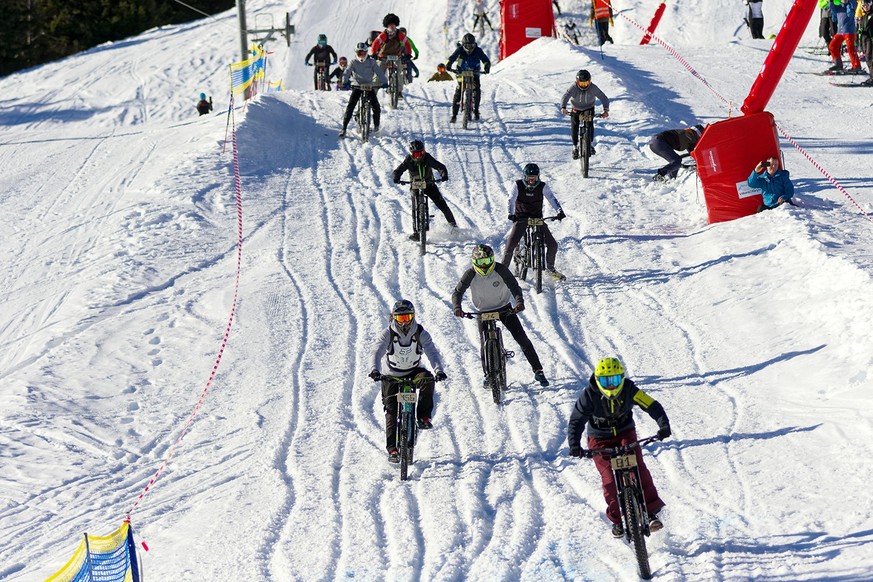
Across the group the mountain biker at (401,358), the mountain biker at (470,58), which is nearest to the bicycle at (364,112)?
the mountain biker at (470,58)

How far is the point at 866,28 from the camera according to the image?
23.2 meters

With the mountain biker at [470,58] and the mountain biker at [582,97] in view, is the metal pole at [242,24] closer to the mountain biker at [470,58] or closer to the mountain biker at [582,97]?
the mountain biker at [470,58]

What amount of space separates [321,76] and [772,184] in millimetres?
15116

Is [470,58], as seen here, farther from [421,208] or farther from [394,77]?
[421,208]

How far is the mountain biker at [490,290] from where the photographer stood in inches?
440

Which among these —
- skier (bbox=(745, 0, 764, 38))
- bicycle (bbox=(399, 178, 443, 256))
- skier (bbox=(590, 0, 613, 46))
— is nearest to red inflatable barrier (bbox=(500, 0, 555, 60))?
skier (bbox=(590, 0, 613, 46))

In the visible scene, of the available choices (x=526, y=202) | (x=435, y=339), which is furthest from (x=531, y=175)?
(x=435, y=339)

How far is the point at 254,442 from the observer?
35.1 ft

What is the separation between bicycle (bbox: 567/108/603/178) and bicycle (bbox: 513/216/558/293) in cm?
413

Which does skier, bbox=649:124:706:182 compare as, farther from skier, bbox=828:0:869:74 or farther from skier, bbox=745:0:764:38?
skier, bbox=745:0:764:38

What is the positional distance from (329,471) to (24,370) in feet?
15.7

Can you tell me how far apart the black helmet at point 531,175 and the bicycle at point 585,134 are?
4.32 metres

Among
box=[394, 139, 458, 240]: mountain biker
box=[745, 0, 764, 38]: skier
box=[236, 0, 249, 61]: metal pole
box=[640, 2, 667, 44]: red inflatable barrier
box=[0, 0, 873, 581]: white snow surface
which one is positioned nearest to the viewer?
box=[0, 0, 873, 581]: white snow surface

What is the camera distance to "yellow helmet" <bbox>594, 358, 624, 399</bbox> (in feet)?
Result: 25.8
